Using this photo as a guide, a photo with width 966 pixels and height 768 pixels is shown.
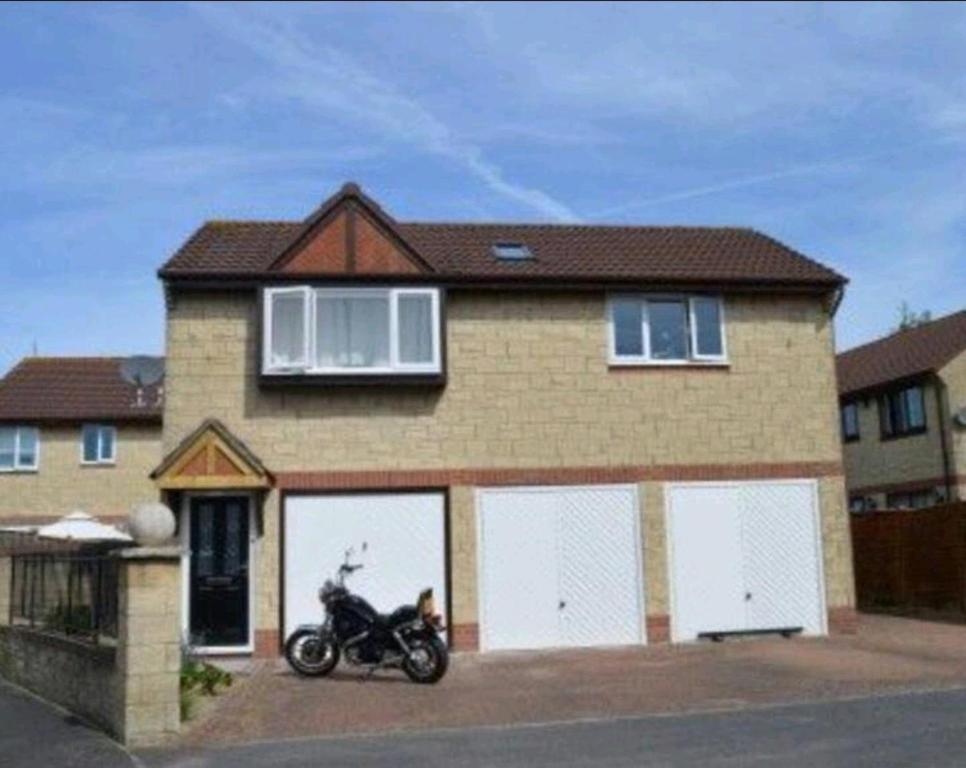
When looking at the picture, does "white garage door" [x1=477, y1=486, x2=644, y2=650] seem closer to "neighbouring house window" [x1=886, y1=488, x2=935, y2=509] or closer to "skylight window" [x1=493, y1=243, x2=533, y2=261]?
"skylight window" [x1=493, y1=243, x2=533, y2=261]

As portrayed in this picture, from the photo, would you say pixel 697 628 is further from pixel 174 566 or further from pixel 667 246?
pixel 174 566

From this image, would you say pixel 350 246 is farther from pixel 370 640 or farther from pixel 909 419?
pixel 909 419

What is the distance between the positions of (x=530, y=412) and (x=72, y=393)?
21.8 metres

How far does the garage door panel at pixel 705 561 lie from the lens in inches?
768

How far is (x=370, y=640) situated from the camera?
15.3 m

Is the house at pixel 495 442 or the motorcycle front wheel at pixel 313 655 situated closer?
the motorcycle front wheel at pixel 313 655

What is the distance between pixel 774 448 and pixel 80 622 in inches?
456

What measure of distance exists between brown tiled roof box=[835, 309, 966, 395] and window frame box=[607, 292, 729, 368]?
12146mm

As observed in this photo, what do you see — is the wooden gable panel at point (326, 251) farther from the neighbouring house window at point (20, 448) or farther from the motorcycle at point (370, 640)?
the neighbouring house window at point (20, 448)

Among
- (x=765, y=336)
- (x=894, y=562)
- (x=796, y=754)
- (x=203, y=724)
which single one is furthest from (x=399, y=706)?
(x=894, y=562)

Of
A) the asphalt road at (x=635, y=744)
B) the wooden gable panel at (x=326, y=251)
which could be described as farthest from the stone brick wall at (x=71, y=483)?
the asphalt road at (x=635, y=744)

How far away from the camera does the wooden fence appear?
70.7ft

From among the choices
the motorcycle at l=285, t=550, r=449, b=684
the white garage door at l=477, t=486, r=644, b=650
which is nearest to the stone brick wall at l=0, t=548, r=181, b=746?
the motorcycle at l=285, t=550, r=449, b=684

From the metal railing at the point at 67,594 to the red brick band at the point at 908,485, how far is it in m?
22.0
